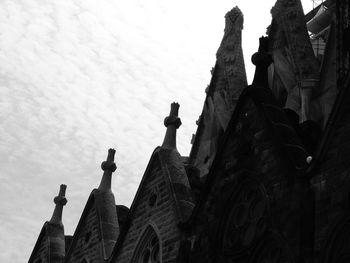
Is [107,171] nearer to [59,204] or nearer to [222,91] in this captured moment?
[59,204]

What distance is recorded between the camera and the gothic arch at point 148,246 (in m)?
14.0

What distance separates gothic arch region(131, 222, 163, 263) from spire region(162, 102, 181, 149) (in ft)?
6.64

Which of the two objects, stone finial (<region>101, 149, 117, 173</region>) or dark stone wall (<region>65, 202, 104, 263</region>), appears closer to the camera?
dark stone wall (<region>65, 202, 104, 263</region>)

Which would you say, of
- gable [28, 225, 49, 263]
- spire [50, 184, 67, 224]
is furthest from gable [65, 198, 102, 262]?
spire [50, 184, 67, 224]

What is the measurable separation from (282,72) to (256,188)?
10.2 m

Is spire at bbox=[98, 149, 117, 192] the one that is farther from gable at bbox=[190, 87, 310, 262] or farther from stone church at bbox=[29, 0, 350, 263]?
gable at bbox=[190, 87, 310, 262]

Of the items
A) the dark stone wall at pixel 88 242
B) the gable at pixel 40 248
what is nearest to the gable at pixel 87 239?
the dark stone wall at pixel 88 242

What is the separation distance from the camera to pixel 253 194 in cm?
1149

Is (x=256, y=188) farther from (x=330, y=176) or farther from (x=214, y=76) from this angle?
(x=214, y=76)

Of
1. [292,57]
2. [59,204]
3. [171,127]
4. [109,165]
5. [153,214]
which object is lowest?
[153,214]

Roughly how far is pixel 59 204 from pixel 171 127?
6.20 m

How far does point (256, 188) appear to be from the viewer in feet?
37.4

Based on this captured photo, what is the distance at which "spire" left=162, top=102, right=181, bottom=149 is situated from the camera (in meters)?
15.5

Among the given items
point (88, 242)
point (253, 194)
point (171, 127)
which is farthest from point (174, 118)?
point (253, 194)
